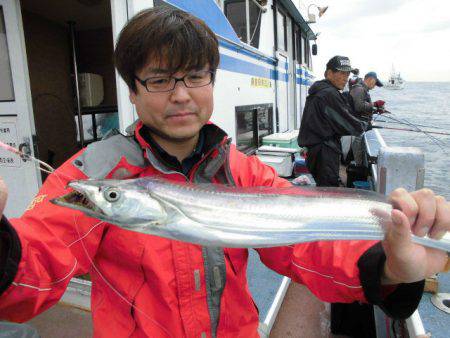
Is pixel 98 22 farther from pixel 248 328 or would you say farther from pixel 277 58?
pixel 248 328

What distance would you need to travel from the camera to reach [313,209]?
132cm

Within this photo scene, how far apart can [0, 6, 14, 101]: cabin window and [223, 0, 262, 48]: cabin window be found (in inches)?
150

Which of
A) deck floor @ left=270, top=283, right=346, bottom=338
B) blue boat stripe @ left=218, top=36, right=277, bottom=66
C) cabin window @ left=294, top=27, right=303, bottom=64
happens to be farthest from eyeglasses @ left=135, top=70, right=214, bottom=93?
cabin window @ left=294, top=27, right=303, bottom=64

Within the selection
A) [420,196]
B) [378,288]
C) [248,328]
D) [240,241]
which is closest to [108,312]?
[248,328]

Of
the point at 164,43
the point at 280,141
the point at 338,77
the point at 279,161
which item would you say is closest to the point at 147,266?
the point at 164,43

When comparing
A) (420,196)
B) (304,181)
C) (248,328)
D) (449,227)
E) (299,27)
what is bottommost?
(304,181)

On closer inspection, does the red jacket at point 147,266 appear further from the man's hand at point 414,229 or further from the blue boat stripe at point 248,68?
the blue boat stripe at point 248,68

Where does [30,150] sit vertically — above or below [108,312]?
above

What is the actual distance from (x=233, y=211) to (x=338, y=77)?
17.2ft

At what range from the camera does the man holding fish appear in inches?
50.4

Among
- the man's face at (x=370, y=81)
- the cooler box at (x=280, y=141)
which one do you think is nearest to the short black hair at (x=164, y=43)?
the cooler box at (x=280, y=141)

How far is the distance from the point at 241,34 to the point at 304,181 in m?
3.03

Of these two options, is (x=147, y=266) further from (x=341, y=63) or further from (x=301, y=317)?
(x=341, y=63)

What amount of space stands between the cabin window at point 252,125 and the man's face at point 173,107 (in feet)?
14.8
